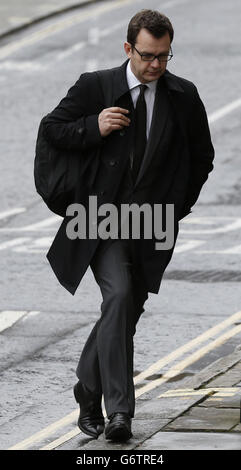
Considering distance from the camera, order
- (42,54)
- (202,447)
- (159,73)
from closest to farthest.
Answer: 1. (202,447)
2. (159,73)
3. (42,54)

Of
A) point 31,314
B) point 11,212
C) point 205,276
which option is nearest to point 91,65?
point 11,212

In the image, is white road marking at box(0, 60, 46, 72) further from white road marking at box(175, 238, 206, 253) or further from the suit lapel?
the suit lapel

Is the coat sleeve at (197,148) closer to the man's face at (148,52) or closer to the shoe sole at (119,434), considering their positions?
the man's face at (148,52)

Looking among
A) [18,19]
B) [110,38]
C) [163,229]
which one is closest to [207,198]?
[163,229]

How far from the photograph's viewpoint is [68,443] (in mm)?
7711

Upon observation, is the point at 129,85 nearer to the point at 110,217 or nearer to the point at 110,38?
the point at 110,217

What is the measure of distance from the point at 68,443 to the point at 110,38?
19380 millimetres

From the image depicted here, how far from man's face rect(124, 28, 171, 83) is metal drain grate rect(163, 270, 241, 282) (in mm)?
5178

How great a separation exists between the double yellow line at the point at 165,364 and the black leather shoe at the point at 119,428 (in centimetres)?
52

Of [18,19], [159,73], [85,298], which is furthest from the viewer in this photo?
[18,19]

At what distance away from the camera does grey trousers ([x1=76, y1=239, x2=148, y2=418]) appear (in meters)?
7.47

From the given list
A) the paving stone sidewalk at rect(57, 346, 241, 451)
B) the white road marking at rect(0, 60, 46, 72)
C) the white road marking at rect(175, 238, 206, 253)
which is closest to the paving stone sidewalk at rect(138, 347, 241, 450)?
the paving stone sidewalk at rect(57, 346, 241, 451)

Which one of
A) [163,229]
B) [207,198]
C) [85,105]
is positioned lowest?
[207,198]

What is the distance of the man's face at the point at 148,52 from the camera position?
291 inches
